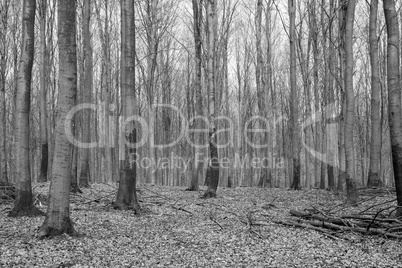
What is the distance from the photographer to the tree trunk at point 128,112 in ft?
26.3

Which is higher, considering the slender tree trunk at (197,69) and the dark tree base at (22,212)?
the slender tree trunk at (197,69)

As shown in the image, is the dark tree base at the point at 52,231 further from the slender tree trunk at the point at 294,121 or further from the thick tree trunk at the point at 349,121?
the slender tree trunk at the point at 294,121

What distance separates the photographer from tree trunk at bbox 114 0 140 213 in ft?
26.3

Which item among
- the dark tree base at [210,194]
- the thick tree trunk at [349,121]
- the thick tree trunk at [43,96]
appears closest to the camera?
the thick tree trunk at [349,121]

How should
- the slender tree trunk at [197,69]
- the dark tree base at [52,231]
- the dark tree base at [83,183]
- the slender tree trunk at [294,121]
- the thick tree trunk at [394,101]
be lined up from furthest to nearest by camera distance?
1. the slender tree trunk at [294,121]
2. the dark tree base at [83,183]
3. the slender tree trunk at [197,69]
4. the thick tree trunk at [394,101]
5. the dark tree base at [52,231]

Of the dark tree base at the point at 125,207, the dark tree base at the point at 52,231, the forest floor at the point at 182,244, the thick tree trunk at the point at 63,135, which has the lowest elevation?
the forest floor at the point at 182,244

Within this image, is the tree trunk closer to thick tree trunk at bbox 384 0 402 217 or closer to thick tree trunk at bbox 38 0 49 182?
thick tree trunk at bbox 384 0 402 217

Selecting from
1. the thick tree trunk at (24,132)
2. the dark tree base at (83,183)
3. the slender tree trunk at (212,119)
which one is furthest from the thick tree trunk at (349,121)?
the dark tree base at (83,183)

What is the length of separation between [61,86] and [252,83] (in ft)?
78.8

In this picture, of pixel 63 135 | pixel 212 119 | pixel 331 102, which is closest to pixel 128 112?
pixel 63 135

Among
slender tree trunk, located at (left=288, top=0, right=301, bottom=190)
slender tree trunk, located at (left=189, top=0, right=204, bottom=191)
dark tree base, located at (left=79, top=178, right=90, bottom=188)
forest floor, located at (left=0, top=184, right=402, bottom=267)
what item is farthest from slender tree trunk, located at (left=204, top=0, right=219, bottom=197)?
dark tree base, located at (left=79, top=178, right=90, bottom=188)

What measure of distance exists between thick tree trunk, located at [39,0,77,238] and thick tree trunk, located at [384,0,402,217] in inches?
205

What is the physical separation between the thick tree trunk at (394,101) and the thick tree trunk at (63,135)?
17.1ft

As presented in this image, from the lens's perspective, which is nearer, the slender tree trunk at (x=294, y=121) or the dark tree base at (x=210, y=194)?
the dark tree base at (x=210, y=194)
